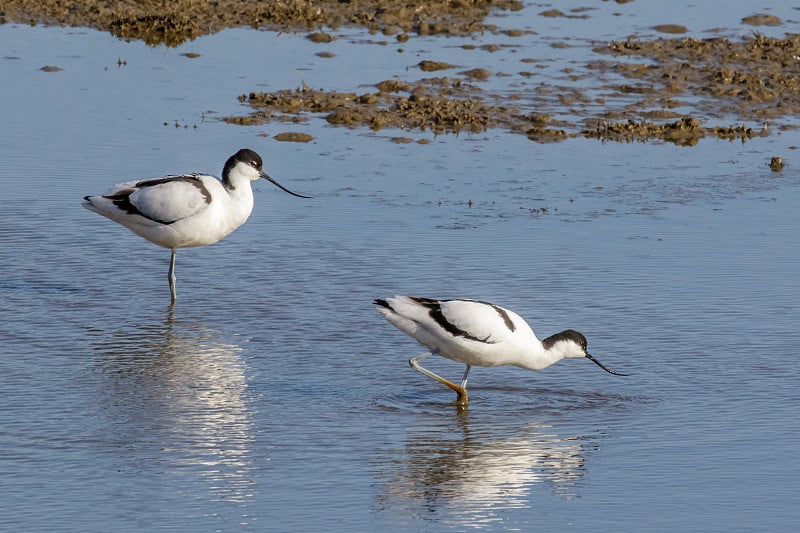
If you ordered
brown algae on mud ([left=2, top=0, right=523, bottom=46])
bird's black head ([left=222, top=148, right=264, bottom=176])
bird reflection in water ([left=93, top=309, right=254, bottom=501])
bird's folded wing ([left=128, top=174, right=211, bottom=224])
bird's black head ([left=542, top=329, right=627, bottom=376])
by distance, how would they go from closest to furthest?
1. bird reflection in water ([left=93, top=309, right=254, bottom=501])
2. bird's black head ([left=542, top=329, right=627, bottom=376])
3. bird's folded wing ([left=128, top=174, right=211, bottom=224])
4. bird's black head ([left=222, top=148, right=264, bottom=176])
5. brown algae on mud ([left=2, top=0, right=523, bottom=46])

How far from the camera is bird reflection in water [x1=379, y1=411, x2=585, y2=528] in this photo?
821cm

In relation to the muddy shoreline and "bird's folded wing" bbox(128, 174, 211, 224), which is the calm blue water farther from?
"bird's folded wing" bbox(128, 174, 211, 224)

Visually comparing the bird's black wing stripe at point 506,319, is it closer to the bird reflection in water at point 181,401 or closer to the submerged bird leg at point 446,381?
the submerged bird leg at point 446,381

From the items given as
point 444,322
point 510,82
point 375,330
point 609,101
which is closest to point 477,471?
point 444,322

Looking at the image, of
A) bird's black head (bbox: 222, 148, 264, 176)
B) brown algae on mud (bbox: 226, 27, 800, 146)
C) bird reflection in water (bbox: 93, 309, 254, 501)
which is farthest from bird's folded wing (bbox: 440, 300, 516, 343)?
brown algae on mud (bbox: 226, 27, 800, 146)

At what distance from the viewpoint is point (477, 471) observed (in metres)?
8.77

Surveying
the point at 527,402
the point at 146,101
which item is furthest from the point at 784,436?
the point at 146,101

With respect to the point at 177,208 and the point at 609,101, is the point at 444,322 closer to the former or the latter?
the point at 177,208

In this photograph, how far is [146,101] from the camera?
59.0 ft

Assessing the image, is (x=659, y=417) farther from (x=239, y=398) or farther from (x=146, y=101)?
(x=146, y=101)

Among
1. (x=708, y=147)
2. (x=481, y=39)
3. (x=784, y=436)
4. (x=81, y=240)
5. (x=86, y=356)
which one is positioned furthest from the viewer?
(x=481, y=39)

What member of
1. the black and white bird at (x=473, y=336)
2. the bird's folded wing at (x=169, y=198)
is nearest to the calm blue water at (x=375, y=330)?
the black and white bird at (x=473, y=336)

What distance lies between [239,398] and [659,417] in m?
2.72

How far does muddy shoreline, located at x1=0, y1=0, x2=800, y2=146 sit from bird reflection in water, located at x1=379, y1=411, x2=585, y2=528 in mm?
7997
